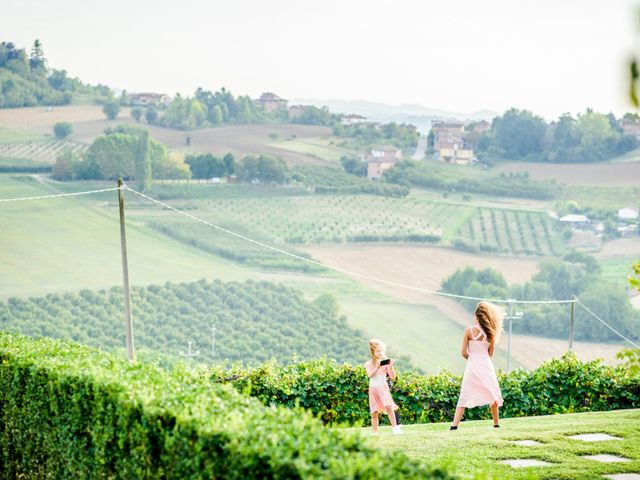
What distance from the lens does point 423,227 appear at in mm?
71375

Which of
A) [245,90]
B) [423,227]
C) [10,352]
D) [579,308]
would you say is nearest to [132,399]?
[10,352]

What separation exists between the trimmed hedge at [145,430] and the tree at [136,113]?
78.1 metres

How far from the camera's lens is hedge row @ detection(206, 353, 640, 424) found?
30.7 feet

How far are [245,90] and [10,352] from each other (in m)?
82.6

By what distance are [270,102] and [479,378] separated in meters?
80.7

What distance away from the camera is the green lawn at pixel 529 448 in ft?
18.0

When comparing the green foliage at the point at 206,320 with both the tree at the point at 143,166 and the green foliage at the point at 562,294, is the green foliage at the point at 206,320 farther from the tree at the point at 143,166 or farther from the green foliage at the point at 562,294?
the tree at the point at 143,166

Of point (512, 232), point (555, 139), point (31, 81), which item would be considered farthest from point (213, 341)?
point (555, 139)

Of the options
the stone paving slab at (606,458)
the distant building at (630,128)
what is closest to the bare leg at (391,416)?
the stone paving slab at (606,458)

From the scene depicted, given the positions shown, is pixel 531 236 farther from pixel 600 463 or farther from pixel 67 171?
pixel 600 463

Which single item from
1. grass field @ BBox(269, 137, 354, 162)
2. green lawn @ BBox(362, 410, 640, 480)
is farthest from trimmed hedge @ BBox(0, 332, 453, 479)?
grass field @ BBox(269, 137, 354, 162)

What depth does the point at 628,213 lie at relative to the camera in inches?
2864

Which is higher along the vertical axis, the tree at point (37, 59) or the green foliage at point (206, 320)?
the tree at point (37, 59)

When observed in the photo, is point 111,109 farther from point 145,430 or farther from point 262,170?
point 145,430
